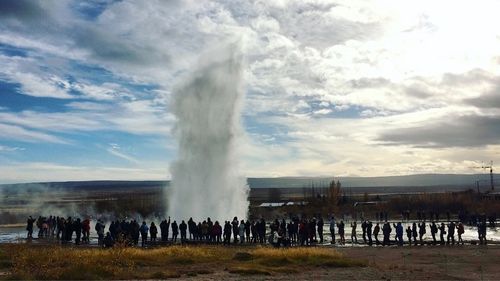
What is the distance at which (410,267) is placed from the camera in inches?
853

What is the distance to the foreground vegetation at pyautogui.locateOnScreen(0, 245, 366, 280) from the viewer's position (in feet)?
61.5

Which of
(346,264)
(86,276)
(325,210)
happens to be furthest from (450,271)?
(325,210)

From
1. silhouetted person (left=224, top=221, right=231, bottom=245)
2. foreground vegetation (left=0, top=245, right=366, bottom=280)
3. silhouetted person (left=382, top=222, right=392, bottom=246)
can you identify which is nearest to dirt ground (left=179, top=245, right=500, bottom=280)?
foreground vegetation (left=0, top=245, right=366, bottom=280)

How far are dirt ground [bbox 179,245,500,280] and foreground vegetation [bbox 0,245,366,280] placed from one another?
687 mm

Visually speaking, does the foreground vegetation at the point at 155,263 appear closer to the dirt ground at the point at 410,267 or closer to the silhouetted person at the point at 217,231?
the dirt ground at the point at 410,267

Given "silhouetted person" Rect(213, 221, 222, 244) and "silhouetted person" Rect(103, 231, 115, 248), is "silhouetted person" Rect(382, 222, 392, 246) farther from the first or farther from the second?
"silhouetted person" Rect(103, 231, 115, 248)

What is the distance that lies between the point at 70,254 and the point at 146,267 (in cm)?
371

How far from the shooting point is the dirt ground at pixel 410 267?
746 inches

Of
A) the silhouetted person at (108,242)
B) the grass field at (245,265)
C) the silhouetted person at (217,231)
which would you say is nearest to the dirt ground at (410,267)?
the grass field at (245,265)

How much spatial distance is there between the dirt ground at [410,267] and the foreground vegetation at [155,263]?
0.69 m

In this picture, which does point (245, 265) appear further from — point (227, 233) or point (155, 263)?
point (227, 233)

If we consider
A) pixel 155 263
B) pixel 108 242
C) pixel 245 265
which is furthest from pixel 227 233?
pixel 245 265

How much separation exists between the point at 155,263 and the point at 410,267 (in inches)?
436

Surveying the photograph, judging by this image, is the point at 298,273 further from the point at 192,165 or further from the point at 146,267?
the point at 192,165
